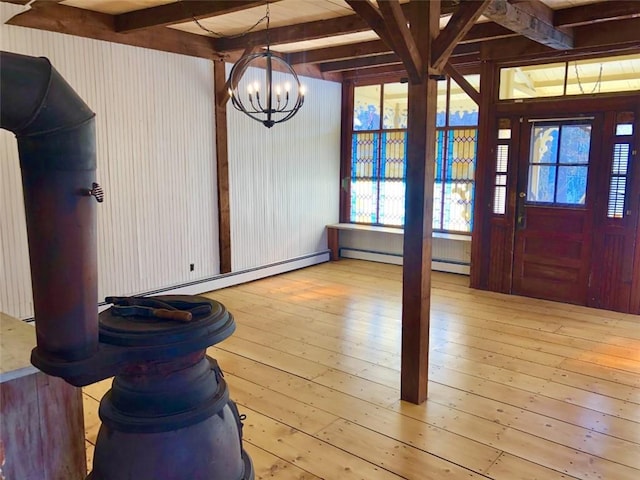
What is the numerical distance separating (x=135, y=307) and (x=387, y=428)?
5.66ft

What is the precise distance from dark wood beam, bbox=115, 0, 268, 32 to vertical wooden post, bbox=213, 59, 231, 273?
125cm

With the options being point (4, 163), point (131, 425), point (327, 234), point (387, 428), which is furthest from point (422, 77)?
point (327, 234)

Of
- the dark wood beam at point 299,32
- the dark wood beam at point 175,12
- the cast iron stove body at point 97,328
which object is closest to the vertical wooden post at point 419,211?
the dark wood beam at point 175,12

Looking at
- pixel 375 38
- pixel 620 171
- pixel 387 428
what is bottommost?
pixel 387 428

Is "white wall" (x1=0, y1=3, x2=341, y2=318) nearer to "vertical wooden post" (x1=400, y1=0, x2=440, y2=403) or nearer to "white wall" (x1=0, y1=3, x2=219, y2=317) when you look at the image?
"white wall" (x1=0, y1=3, x2=219, y2=317)

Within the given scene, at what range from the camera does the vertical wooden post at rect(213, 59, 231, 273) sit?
5891 mm

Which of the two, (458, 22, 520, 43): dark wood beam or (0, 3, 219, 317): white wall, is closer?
(0, 3, 219, 317): white wall

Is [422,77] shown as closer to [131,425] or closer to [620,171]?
[131,425]

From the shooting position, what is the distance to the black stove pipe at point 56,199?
1626 millimetres

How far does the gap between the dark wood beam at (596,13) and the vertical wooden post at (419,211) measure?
209 cm

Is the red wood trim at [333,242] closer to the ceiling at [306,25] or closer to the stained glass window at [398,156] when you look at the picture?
the stained glass window at [398,156]

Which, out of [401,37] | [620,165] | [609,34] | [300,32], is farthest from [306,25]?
[620,165]

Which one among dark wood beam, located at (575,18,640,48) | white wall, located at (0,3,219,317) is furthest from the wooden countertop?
dark wood beam, located at (575,18,640,48)

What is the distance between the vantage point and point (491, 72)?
226 inches
